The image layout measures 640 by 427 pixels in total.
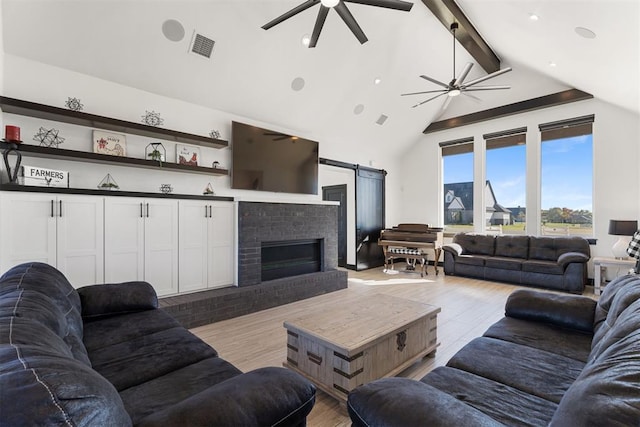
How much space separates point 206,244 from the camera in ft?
12.7

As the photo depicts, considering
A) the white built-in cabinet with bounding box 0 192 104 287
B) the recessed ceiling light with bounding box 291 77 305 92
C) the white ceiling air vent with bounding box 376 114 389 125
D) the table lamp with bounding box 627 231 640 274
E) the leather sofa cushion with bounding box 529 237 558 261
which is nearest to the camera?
the white built-in cabinet with bounding box 0 192 104 287

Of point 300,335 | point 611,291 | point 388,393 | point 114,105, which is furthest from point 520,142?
point 114,105

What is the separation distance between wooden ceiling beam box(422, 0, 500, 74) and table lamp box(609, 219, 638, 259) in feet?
12.1

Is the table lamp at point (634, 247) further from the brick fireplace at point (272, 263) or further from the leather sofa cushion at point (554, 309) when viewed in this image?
the brick fireplace at point (272, 263)

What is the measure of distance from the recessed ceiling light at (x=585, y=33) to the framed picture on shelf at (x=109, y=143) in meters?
5.47

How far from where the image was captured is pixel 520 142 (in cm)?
629

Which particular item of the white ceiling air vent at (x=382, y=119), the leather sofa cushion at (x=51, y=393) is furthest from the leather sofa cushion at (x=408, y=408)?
the white ceiling air vent at (x=382, y=119)

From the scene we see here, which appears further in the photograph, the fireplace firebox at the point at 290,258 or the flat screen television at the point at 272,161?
the fireplace firebox at the point at 290,258

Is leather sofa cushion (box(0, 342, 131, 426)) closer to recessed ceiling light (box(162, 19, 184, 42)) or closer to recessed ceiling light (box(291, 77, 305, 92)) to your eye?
recessed ceiling light (box(162, 19, 184, 42))

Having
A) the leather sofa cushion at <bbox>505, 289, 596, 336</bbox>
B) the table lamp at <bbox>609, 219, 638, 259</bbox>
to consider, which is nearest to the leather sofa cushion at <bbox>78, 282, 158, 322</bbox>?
the leather sofa cushion at <bbox>505, 289, 596, 336</bbox>

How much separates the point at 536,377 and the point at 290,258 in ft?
12.5

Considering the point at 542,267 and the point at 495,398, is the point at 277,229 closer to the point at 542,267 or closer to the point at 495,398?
the point at 495,398

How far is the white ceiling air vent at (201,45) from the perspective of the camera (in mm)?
3409

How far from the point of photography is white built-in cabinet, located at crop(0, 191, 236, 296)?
8.75 feet
